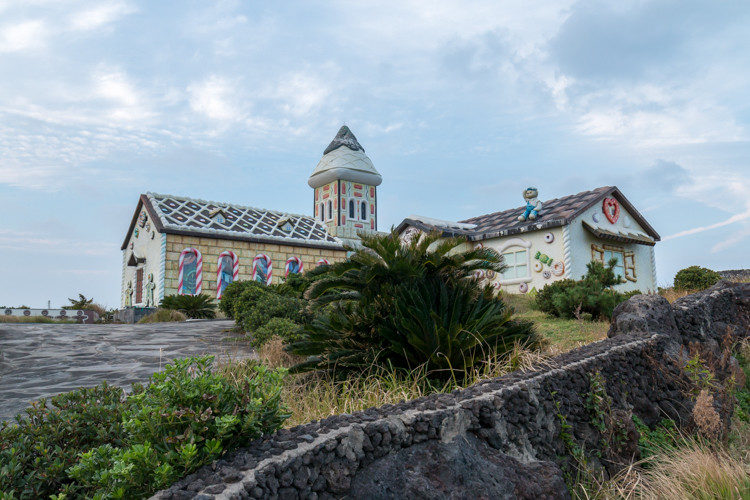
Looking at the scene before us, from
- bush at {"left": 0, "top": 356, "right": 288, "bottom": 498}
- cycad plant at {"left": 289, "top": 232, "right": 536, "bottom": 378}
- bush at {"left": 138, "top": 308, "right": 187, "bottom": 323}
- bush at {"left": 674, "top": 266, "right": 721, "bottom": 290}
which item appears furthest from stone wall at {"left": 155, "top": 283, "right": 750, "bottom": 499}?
bush at {"left": 138, "top": 308, "right": 187, "bottom": 323}

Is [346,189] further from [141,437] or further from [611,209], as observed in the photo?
[141,437]

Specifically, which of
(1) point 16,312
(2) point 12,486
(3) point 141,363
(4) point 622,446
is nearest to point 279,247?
(1) point 16,312

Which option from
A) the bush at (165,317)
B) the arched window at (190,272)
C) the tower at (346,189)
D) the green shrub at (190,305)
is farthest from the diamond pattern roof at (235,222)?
the tower at (346,189)

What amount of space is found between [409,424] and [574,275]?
55.0 feet

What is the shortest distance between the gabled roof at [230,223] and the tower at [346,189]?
7.06m

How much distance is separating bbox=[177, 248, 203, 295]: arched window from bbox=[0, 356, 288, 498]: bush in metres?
16.5

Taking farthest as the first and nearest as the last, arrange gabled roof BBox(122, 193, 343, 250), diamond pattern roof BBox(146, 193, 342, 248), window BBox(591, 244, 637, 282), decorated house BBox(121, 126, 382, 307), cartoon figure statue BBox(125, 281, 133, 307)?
cartoon figure statue BBox(125, 281, 133, 307)
window BBox(591, 244, 637, 282)
diamond pattern roof BBox(146, 193, 342, 248)
gabled roof BBox(122, 193, 343, 250)
decorated house BBox(121, 126, 382, 307)

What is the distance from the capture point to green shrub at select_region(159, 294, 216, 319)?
16906 millimetres

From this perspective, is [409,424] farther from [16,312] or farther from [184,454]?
[16,312]

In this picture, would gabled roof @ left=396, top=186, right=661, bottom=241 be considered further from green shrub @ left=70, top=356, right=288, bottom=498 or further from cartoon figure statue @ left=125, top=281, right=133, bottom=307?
green shrub @ left=70, top=356, right=288, bottom=498

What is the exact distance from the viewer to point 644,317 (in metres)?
7.67

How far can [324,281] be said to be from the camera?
6.77 meters

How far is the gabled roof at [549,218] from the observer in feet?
63.8

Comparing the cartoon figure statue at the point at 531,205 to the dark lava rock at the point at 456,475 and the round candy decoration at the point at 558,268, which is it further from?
the dark lava rock at the point at 456,475
